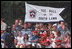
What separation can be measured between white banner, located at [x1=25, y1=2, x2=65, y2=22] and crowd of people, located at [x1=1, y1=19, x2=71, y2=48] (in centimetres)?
17

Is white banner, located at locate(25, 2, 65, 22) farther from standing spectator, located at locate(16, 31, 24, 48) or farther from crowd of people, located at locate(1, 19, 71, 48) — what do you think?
standing spectator, located at locate(16, 31, 24, 48)

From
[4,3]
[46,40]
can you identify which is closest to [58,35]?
[46,40]

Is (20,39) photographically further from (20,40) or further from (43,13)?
(43,13)

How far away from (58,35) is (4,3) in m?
2.18

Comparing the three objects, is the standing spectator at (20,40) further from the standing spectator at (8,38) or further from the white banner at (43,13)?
the white banner at (43,13)

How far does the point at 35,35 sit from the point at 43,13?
82 centimetres

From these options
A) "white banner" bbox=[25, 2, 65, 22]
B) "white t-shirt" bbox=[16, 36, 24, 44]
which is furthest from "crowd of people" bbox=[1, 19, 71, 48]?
"white banner" bbox=[25, 2, 65, 22]

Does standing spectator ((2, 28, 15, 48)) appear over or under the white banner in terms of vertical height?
under

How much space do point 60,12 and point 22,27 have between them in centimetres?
142

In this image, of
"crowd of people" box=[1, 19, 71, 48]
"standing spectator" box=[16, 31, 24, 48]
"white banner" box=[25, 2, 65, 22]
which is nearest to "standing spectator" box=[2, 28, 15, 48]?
Result: "crowd of people" box=[1, 19, 71, 48]

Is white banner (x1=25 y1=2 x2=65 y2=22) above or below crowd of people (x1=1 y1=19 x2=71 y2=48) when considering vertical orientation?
above

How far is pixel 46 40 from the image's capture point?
27234mm

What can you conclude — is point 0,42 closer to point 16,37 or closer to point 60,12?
point 16,37

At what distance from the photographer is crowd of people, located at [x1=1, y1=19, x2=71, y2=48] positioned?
27.2 metres
